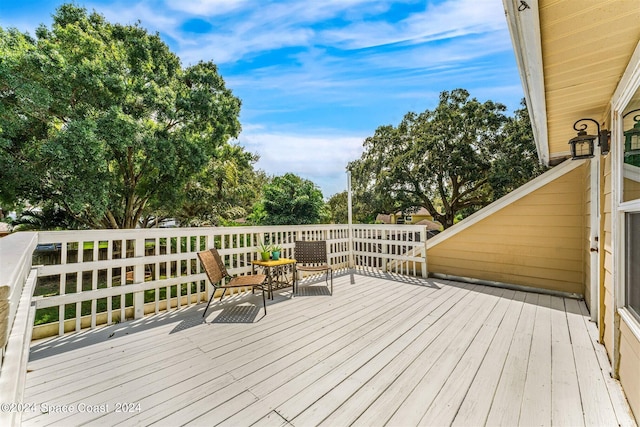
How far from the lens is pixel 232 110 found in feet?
31.6

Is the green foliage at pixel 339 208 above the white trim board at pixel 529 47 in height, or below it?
below

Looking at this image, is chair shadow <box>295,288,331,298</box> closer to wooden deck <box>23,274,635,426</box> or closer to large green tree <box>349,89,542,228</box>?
wooden deck <box>23,274,635,426</box>

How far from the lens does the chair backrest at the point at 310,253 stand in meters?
4.77

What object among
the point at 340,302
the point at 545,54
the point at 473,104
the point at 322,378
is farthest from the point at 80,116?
the point at 473,104

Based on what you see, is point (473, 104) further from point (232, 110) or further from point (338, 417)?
point (338, 417)

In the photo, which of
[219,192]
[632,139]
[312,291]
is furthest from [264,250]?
[219,192]

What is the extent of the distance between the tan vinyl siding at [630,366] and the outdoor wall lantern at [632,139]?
1.15 metres

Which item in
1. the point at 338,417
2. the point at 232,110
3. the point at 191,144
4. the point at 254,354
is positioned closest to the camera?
the point at 338,417

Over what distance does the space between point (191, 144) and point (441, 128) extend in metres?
11.2

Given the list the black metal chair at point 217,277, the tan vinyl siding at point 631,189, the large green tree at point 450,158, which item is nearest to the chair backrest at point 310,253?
the black metal chair at point 217,277

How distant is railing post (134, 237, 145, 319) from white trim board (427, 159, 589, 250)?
4.70m

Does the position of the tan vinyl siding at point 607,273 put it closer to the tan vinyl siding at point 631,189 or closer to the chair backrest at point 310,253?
the tan vinyl siding at point 631,189

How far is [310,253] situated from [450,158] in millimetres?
10763

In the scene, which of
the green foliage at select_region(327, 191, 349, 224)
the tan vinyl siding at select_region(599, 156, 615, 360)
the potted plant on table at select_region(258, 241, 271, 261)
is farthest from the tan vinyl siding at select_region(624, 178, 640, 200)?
the green foliage at select_region(327, 191, 349, 224)
